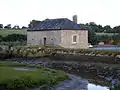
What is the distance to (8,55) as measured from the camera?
1817 inches

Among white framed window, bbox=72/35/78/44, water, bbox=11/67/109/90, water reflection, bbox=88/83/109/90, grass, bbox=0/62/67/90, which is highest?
white framed window, bbox=72/35/78/44

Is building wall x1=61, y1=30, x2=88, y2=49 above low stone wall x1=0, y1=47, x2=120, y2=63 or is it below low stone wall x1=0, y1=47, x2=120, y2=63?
above

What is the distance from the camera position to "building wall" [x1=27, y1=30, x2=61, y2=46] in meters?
48.4

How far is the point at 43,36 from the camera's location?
51.0 meters

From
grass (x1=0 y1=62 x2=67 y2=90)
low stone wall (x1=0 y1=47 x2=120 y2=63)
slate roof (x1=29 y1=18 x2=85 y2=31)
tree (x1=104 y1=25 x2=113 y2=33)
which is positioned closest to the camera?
grass (x1=0 y1=62 x2=67 y2=90)

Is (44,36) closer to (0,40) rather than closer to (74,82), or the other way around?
(0,40)

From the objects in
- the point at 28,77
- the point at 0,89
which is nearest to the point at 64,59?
the point at 28,77

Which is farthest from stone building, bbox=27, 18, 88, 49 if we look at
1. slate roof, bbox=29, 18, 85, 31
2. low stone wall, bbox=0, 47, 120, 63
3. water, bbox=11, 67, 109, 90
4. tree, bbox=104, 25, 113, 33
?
tree, bbox=104, 25, 113, 33

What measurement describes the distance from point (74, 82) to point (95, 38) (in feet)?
150

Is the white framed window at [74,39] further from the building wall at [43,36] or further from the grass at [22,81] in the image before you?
the grass at [22,81]

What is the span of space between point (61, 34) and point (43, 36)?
15.0 ft

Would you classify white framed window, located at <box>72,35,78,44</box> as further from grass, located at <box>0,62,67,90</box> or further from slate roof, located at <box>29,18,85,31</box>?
grass, located at <box>0,62,67,90</box>

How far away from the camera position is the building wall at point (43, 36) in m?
48.4

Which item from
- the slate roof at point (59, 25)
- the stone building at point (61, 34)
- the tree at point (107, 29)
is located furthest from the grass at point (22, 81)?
the tree at point (107, 29)
